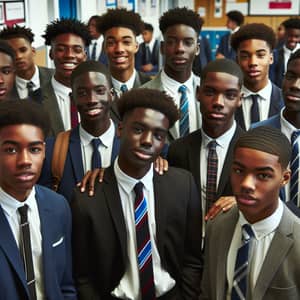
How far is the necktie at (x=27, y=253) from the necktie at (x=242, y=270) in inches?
30.8

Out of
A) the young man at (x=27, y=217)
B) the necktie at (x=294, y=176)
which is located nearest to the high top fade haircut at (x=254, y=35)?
the necktie at (x=294, y=176)

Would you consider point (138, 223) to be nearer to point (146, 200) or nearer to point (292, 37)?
point (146, 200)

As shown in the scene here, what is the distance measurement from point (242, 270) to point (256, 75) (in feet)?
5.85

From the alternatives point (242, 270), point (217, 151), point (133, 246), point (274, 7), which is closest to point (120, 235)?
point (133, 246)

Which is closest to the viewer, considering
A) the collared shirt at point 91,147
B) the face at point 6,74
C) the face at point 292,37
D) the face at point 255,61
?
the collared shirt at point 91,147

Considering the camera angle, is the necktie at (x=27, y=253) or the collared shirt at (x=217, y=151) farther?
the collared shirt at (x=217, y=151)

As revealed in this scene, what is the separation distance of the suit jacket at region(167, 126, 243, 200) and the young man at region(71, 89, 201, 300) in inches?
9.8

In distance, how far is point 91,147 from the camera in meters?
2.49

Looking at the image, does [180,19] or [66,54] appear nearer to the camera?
[66,54]

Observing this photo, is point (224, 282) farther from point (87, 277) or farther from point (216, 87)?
point (216, 87)

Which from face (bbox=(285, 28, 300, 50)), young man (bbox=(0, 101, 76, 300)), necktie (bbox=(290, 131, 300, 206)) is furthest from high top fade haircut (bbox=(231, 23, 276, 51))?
face (bbox=(285, 28, 300, 50))

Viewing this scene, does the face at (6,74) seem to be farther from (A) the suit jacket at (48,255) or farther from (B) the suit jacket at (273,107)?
(B) the suit jacket at (273,107)

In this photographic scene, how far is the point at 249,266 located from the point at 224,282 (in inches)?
5.1

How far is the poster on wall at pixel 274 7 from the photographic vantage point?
11039 millimetres
